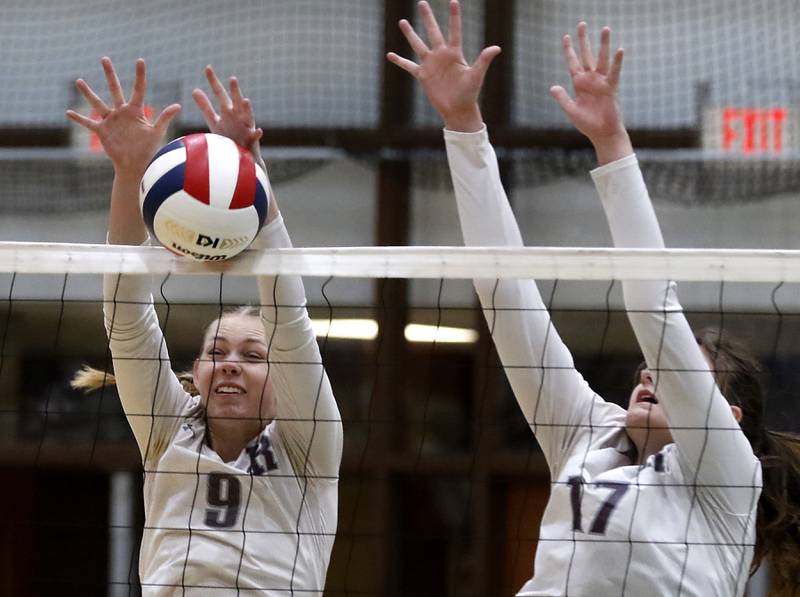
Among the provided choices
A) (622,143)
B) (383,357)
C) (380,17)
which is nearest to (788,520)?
(622,143)

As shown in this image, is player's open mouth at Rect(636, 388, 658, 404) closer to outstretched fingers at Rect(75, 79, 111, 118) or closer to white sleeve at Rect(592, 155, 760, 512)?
white sleeve at Rect(592, 155, 760, 512)

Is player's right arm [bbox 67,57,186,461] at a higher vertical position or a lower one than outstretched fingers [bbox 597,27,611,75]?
lower

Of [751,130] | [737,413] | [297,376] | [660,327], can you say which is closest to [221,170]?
[297,376]

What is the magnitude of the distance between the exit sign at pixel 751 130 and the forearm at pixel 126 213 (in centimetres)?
381

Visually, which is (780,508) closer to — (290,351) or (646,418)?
(646,418)

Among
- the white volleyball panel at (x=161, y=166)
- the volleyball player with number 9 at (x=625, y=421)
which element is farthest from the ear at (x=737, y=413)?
the white volleyball panel at (x=161, y=166)

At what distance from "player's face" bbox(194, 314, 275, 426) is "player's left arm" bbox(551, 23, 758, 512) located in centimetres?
93

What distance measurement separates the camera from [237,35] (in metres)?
6.75

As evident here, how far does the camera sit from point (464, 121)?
311 centimetres

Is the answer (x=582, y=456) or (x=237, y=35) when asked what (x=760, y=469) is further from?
(x=237, y=35)

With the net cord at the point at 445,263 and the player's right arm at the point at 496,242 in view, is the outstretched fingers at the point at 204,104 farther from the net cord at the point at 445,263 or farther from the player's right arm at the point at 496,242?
the player's right arm at the point at 496,242

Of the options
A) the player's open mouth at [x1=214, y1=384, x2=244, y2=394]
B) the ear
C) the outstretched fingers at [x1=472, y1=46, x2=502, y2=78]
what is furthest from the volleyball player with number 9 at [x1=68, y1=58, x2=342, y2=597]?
the ear

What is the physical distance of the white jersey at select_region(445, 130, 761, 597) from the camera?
295 cm

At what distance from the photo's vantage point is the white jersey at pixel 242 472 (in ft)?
10.3
